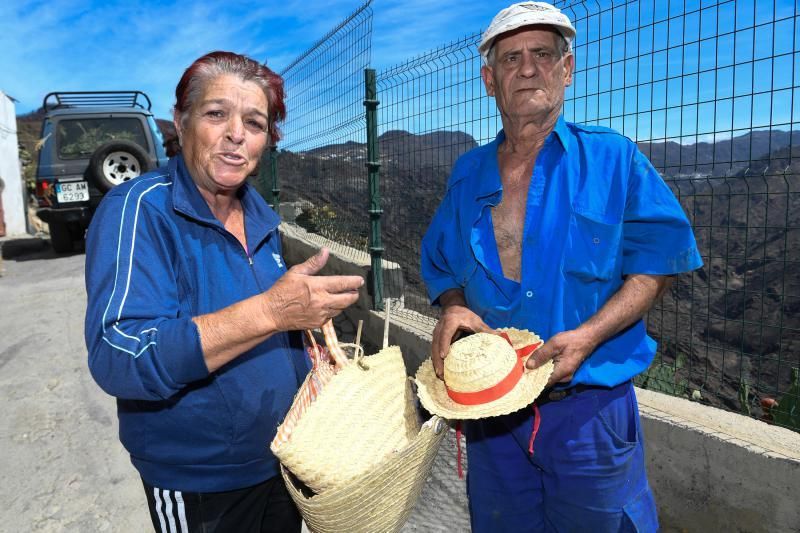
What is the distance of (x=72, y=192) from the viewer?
10.1 metres

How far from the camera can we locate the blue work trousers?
6.16 ft

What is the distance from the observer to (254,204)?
1914 millimetres

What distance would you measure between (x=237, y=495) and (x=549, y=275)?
47.0 inches

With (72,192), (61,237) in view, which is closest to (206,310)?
(72,192)

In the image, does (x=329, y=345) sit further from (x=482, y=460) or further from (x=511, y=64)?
(x=511, y=64)

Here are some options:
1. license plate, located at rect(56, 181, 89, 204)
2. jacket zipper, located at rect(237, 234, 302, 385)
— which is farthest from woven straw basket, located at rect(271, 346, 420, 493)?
license plate, located at rect(56, 181, 89, 204)

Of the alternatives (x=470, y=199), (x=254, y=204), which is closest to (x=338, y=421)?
(x=254, y=204)

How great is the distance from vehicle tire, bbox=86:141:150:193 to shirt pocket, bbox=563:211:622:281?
873 centimetres

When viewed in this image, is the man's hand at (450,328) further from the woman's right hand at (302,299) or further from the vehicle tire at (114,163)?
the vehicle tire at (114,163)

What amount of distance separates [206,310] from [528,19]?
1.40m

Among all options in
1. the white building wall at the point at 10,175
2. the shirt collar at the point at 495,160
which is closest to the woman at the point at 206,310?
the shirt collar at the point at 495,160

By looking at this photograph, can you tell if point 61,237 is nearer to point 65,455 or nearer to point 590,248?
point 65,455

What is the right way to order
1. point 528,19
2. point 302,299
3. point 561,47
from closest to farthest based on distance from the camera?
point 302,299 < point 528,19 < point 561,47

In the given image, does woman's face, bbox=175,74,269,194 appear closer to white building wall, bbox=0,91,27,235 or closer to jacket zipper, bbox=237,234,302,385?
jacket zipper, bbox=237,234,302,385
